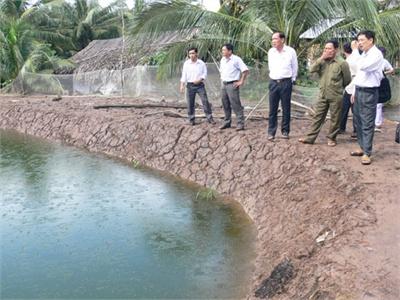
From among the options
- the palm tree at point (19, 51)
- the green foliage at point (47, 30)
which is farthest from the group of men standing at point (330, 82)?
the palm tree at point (19, 51)

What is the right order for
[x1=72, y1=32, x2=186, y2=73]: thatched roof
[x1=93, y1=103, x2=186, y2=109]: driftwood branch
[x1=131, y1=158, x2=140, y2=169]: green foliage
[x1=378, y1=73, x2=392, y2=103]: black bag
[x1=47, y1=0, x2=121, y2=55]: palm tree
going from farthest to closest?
[x1=47, y1=0, x2=121, y2=55]: palm tree
[x1=72, y1=32, x2=186, y2=73]: thatched roof
[x1=93, y1=103, x2=186, y2=109]: driftwood branch
[x1=131, y1=158, x2=140, y2=169]: green foliage
[x1=378, y1=73, x2=392, y2=103]: black bag

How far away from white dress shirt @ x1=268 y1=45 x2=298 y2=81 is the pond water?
7.07 ft

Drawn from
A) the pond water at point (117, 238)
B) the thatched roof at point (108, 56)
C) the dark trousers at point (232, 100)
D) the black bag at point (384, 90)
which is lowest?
the pond water at point (117, 238)

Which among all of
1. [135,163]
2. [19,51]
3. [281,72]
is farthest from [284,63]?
[19,51]

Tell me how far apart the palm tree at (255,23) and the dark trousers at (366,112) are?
3042mm

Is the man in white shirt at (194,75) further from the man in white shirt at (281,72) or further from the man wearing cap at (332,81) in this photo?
the man wearing cap at (332,81)

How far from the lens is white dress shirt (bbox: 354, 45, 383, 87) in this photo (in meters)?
6.05

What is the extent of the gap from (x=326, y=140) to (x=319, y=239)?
9.81 ft

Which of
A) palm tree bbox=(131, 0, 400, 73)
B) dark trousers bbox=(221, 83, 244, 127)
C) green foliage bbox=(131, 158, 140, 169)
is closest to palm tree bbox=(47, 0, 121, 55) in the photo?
palm tree bbox=(131, 0, 400, 73)

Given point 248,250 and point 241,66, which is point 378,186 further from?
point 241,66

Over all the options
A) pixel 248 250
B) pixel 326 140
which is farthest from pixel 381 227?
pixel 326 140

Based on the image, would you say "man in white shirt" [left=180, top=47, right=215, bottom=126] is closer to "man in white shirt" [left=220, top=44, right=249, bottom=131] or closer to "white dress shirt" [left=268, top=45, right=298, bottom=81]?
"man in white shirt" [left=220, top=44, right=249, bottom=131]

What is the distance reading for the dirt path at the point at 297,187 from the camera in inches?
171

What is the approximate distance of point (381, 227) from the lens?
4.89 metres
